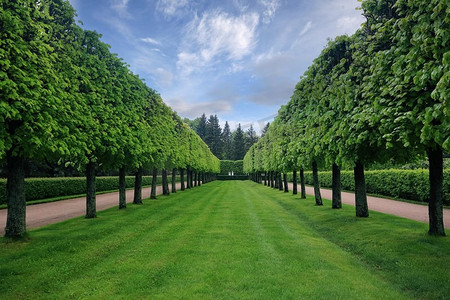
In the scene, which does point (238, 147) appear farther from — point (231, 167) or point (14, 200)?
point (14, 200)

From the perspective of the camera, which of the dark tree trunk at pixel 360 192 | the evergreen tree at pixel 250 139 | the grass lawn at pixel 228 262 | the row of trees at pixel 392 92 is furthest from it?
the evergreen tree at pixel 250 139

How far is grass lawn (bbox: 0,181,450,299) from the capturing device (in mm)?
5156

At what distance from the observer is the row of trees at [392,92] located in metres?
5.05

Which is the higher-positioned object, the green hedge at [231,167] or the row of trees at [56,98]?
the row of trees at [56,98]

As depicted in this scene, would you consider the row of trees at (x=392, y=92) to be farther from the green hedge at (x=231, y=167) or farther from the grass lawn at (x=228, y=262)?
the green hedge at (x=231, y=167)

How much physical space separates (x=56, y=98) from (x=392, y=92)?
871cm

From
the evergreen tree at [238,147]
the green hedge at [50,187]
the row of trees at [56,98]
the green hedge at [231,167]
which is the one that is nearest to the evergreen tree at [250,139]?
the evergreen tree at [238,147]

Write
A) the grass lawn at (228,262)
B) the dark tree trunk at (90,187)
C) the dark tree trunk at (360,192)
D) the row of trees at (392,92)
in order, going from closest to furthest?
the row of trees at (392,92)
the grass lawn at (228,262)
the dark tree trunk at (360,192)
the dark tree trunk at (90,187)

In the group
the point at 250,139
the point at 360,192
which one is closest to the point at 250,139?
the point at 250,139

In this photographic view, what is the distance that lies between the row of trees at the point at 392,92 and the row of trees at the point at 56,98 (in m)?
8.56

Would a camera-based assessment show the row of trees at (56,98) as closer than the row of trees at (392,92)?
No

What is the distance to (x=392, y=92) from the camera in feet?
21.0

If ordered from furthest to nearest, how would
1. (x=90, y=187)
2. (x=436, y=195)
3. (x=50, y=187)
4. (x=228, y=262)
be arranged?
1. (x=50, y=187)
2. (x=90, y=187)
3. (x=436, y=195)
4. (x=228, y=262)

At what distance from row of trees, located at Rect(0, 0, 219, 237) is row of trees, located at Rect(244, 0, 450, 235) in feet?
28.1
